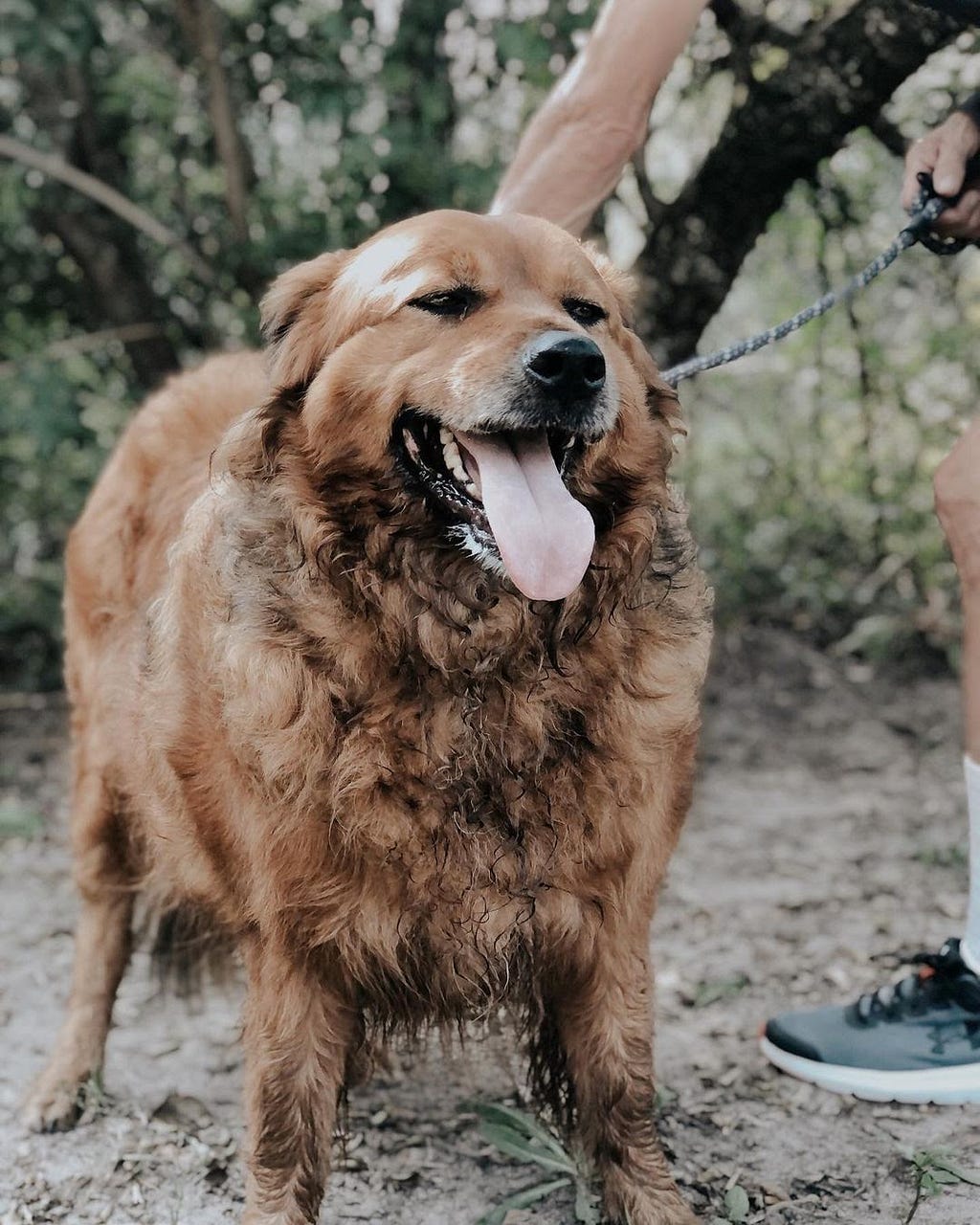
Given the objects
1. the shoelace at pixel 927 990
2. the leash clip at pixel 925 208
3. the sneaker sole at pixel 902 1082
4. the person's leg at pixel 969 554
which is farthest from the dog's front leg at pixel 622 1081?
the leash clip at pixel 925 208

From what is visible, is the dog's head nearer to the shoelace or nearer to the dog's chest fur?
the dog's chest fur

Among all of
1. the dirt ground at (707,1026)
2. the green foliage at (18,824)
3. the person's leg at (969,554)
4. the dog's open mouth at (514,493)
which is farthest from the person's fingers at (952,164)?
the green foliage at (18,824)

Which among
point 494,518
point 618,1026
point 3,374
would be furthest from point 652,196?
point 618,1026

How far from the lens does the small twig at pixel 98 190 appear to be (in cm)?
476

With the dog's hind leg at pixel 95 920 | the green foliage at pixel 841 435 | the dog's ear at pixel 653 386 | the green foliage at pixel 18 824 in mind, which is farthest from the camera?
the green foliage at pixel 841 435

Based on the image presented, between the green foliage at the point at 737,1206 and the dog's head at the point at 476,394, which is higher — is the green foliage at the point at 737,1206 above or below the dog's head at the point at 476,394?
below

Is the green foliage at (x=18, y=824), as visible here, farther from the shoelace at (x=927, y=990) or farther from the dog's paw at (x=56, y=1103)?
the shoelace at (x=927, y=990)

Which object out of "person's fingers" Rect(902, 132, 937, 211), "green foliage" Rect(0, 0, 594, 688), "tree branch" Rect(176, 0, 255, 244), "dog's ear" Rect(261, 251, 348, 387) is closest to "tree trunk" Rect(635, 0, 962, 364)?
"green foliage" Rect(0, 0, 594, 688)

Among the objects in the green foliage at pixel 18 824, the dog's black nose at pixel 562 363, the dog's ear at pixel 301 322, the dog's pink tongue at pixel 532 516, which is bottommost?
the green foliage at pixel 18 824

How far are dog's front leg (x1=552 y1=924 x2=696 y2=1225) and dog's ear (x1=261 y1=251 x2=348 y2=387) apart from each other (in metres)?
1.24

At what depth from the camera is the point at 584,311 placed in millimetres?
2434

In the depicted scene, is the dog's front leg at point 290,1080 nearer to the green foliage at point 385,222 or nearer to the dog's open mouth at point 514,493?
the dog's open mouth at point 514,493

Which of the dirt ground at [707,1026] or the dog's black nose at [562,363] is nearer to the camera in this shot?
the dog's black nose at [562,363]

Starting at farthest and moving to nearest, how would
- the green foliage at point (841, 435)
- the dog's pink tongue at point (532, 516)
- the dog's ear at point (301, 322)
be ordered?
the green foliage at point (841, 435) < the dog's ear at point (301, 322) < the dog's pink tongue at point (532, 516)
